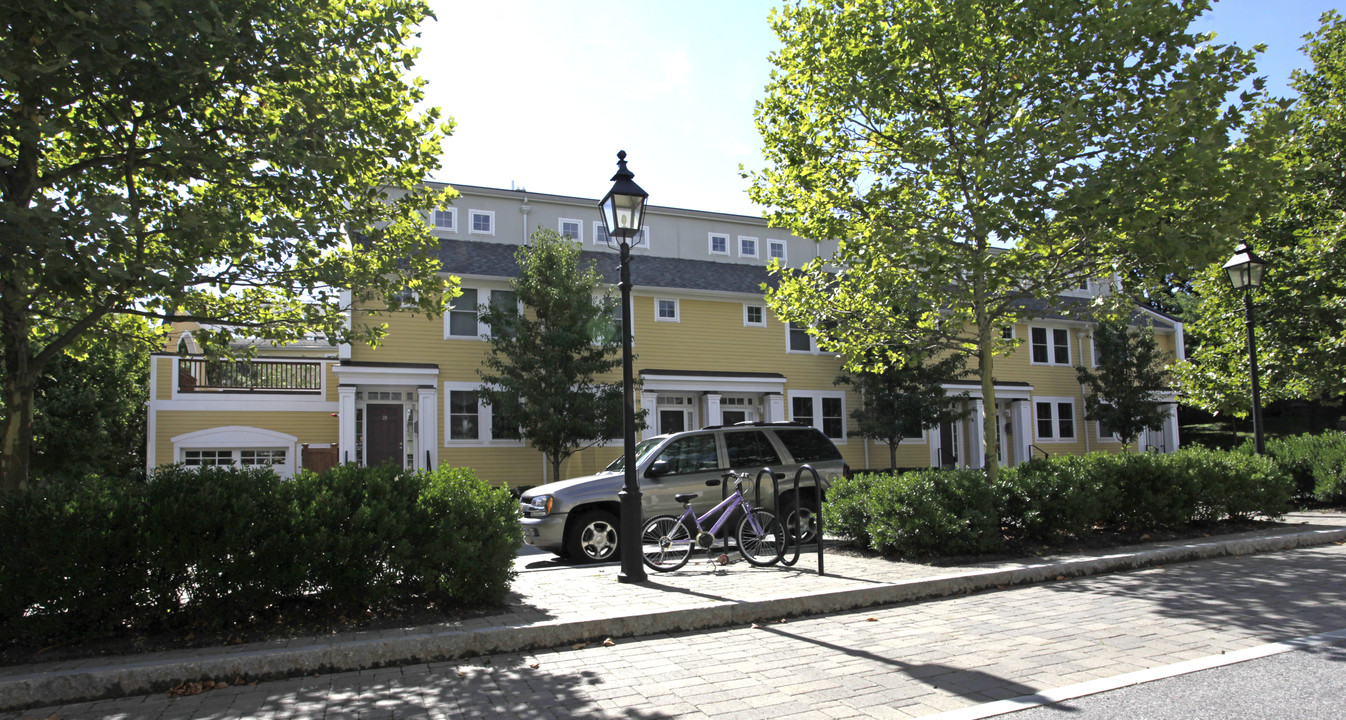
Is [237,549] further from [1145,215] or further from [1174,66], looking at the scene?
[1174,66]

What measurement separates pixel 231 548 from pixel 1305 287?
18984 mm

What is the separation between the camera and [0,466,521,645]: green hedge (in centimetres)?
553

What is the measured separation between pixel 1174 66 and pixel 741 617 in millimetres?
8326

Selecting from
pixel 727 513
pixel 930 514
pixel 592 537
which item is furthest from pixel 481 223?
pixel 930 514

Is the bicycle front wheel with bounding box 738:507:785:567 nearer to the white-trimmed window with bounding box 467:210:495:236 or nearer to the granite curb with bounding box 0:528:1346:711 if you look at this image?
the granite curb with bounding box 0:528:1346:711

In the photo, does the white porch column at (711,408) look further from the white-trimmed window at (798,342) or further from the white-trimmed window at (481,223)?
the white-trimmed window at (481,223)

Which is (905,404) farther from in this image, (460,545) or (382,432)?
(460,545)

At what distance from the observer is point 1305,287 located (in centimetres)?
1619

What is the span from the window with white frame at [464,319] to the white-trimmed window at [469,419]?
4.23ft

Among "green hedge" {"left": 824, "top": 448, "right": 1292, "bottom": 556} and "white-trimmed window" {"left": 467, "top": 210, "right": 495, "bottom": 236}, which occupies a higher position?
"white-trimmed window" {"left": 467, "top": 210, "right": 495, "bottom": 236}

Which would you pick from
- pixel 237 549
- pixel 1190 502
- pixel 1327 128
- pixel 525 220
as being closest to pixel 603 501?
pixel 237 549

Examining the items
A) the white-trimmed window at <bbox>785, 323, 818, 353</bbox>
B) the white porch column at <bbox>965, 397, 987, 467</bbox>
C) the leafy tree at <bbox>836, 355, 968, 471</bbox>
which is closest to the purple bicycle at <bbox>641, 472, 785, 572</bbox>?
the leafy tree at <bbox>836, 355, 968, 471</bbox>

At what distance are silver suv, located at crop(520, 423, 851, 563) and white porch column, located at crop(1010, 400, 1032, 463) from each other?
17.9 meters

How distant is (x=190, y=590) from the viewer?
19.2ft
